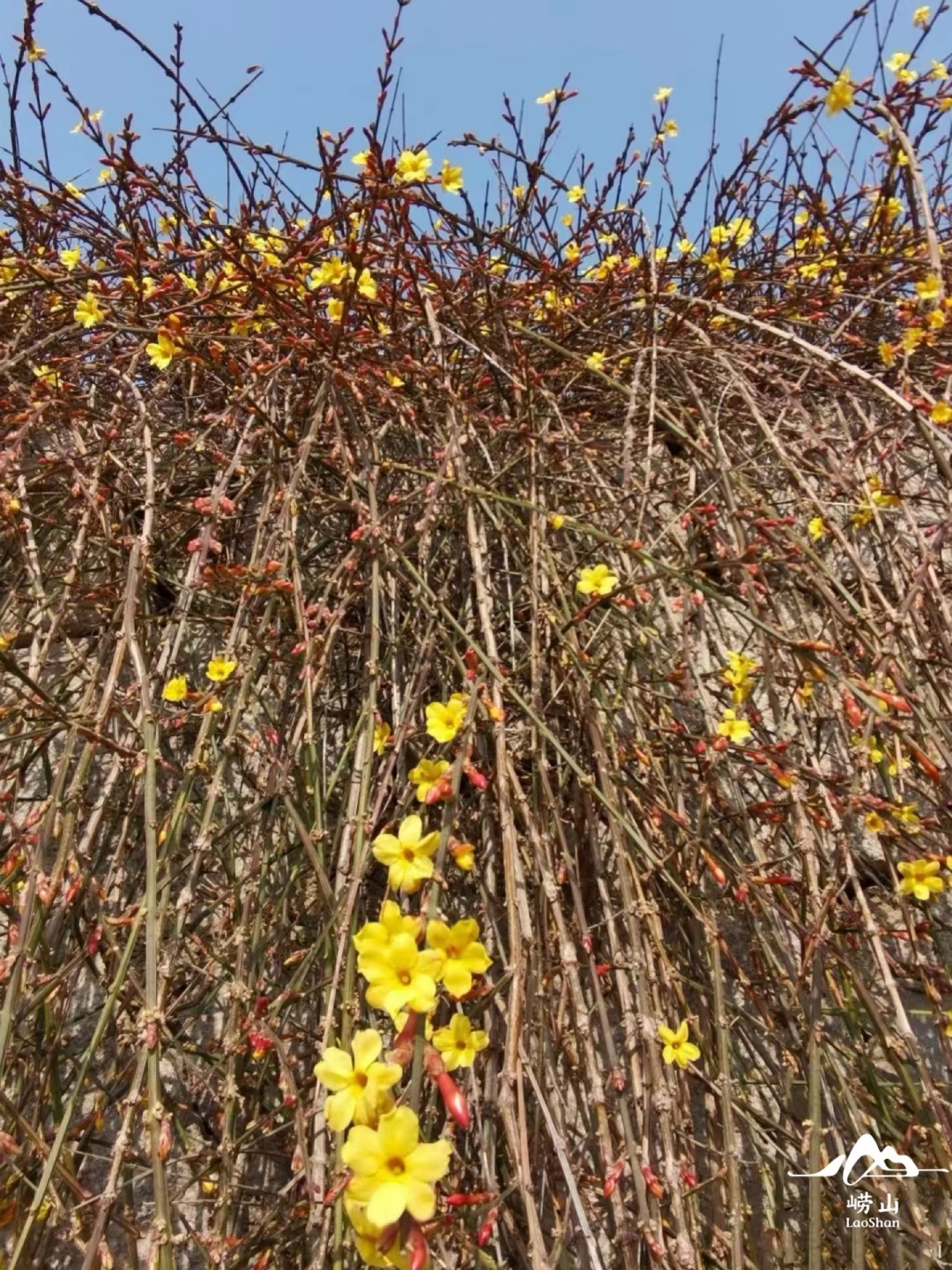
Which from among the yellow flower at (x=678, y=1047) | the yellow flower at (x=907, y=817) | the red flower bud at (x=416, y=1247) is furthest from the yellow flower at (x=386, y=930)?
the yellow flower at (x=907, y=817)

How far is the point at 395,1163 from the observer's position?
0.67 metres

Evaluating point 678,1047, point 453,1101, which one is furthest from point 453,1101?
point 678,1047

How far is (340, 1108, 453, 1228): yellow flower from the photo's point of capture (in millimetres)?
639

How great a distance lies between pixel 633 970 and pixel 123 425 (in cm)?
165

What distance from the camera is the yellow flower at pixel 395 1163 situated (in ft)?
2.10

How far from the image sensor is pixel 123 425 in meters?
1.96

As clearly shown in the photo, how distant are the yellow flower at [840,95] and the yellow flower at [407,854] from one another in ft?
4.59

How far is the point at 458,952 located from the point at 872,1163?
692mm

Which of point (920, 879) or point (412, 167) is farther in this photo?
point (412, 167)

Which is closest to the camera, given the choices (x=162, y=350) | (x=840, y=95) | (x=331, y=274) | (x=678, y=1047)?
(x=678, y=1047)

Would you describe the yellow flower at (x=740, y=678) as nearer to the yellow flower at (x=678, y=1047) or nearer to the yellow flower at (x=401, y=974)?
the yellow flower at (x=678, y=1047)

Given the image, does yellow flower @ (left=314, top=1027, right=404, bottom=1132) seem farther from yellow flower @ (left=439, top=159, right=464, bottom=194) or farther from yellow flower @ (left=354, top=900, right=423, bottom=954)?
yellow flower @ (left=439, top=159, right=464, bottom=194)

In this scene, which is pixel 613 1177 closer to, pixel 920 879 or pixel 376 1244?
pixel 376 1244

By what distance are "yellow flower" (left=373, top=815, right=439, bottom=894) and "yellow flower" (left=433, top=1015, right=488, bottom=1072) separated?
15 centimetres
